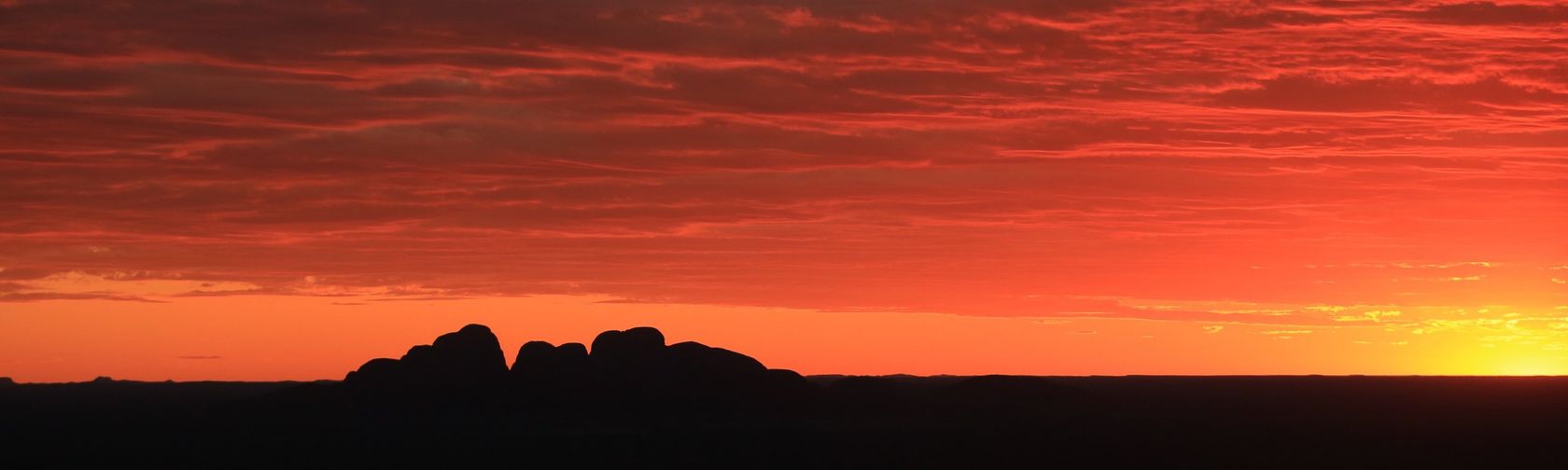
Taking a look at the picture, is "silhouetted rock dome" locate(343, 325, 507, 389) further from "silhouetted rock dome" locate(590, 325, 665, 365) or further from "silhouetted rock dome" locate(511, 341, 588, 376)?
"silhouetted rock dome" locate(590, 325, 665, 365)

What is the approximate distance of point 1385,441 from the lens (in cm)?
8944

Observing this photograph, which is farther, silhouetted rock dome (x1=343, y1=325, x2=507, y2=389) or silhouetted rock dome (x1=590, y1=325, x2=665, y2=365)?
silhouetted rock dome (x1=590, y1=325, x2=665, y2=365)

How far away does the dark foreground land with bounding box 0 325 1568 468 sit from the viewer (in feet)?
254

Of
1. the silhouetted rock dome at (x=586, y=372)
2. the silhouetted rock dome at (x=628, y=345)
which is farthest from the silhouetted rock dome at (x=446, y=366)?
the silhouetted rock dome at (x=628, y=345)

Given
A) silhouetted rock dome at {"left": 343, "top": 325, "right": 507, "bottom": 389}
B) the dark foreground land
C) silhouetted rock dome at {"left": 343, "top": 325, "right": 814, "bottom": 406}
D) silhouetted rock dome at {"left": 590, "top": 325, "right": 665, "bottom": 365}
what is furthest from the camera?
silhouetted rock dome at {"left": 590, "top": 325, "right": 665, "bottom": 365}

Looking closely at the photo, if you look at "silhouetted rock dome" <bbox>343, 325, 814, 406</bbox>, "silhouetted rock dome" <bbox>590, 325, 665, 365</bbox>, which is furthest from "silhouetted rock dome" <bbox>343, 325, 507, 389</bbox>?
"silhouetted rock dome" <bbox>590, 325, 665, 365</bbox>

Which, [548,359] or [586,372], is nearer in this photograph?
[586,372]

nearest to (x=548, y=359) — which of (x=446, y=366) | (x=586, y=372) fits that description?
(x=586, y=372)

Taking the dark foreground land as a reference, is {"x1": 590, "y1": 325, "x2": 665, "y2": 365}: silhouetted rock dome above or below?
above

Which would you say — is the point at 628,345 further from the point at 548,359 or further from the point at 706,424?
the point at 706,424

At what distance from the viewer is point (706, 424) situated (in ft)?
371

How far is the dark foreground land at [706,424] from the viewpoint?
77562 mm

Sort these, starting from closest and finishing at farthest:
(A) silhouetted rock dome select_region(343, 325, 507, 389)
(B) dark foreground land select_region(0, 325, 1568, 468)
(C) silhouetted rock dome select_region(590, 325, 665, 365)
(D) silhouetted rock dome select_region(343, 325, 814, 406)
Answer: (B) dark foreground land select_region(0, 325, 1568, 468) < (D) silhouetted rock dome select_region(343, 325, 814, 406) < (A) silhouetted rock dome select_region(343, 325, 507, 389) < (C) silhouetted rock dome select_region(590, 325, 665, 365)

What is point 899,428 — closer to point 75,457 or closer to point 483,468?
point 483,468
